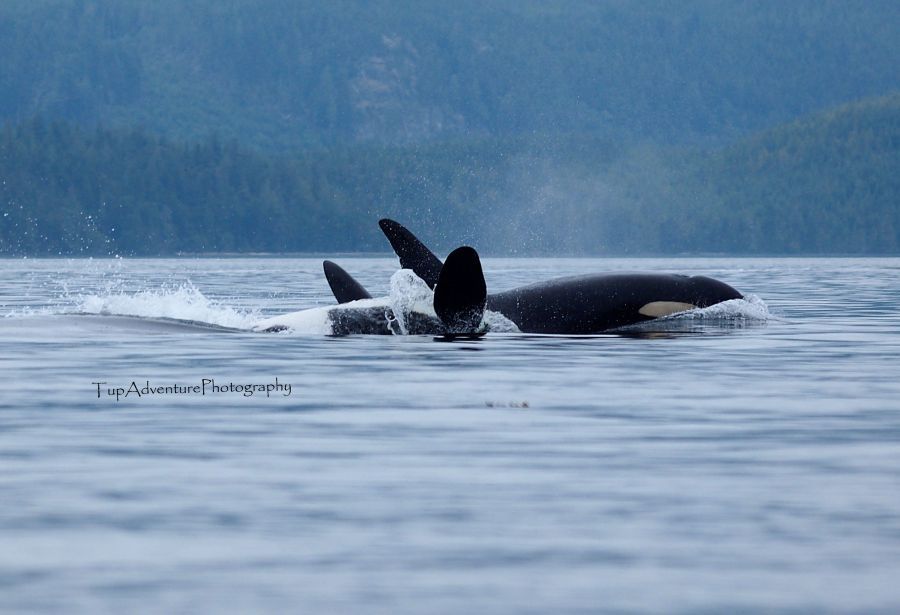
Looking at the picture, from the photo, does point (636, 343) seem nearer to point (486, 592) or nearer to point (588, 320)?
point (588, 320)

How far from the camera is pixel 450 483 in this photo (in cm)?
962

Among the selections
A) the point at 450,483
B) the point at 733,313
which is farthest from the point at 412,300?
the point at 450,483

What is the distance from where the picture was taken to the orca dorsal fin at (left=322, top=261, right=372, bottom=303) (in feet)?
72.1

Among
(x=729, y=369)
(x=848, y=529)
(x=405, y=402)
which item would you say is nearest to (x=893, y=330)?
(x=729, y=369)

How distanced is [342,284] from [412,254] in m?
1.87

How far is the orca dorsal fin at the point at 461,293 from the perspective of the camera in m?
19.2

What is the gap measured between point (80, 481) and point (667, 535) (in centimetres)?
342

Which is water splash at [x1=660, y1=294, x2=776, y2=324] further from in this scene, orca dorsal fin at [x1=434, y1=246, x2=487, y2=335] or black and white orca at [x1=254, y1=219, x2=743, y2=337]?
orca dorsal fin at [x1=434, y1=246, x2=487, y2=335]

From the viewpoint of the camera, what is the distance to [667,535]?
819 centimetres

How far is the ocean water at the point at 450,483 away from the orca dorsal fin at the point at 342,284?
3819mm

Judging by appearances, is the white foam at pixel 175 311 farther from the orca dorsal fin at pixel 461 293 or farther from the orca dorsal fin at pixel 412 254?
the orca dorsal fin at pixel 461 293

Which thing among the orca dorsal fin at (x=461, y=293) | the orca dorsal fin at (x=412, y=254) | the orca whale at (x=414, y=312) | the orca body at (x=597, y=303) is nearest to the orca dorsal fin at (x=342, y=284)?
the orca whale at (x=414, y=312)

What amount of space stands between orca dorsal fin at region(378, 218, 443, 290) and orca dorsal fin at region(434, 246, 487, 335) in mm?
408

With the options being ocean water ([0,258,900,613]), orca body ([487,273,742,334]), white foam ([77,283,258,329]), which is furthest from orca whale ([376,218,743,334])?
white foam ([77,283,258,329])
